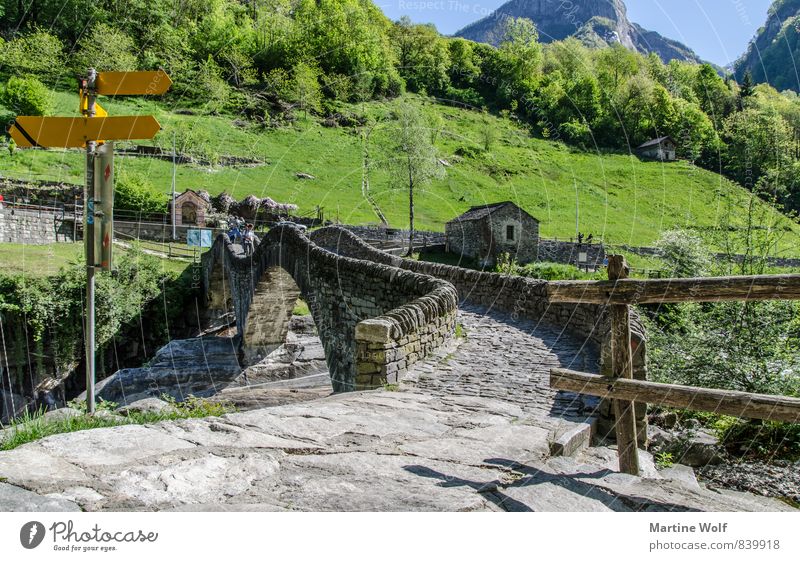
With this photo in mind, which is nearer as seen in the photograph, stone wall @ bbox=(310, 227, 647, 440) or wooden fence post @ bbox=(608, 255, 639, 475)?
wooden fence post @ bbox=(608, 255, 639, 475)

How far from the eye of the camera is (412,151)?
16.0 metres

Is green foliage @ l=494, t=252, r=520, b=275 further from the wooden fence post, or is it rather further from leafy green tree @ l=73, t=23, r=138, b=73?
the wooden fence post

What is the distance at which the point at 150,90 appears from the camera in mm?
4188

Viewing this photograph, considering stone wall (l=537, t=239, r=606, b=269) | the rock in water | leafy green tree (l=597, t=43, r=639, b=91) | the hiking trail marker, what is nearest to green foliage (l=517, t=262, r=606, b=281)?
stone wall (l=537, t=239, r=606, b=269)

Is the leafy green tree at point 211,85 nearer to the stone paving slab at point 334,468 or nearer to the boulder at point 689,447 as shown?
the stone paving slab at point 334,468

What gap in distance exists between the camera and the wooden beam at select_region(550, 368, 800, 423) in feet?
10.3

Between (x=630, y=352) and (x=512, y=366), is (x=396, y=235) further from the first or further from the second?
(x=630, y=352)

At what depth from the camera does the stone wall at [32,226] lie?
27.8 m

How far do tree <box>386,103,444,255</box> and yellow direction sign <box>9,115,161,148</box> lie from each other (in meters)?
11.3

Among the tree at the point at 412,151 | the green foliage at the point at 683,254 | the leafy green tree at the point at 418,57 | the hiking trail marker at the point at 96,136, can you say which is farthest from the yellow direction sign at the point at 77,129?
the leafy green tree at the point at 418,57

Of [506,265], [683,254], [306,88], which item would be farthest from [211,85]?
[683,254]

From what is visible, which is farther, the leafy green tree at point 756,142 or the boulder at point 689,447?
the leafy green tree at point 756,142

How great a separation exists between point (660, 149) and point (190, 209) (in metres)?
22.6

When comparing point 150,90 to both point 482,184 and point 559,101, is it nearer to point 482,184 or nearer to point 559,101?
point 559,101
